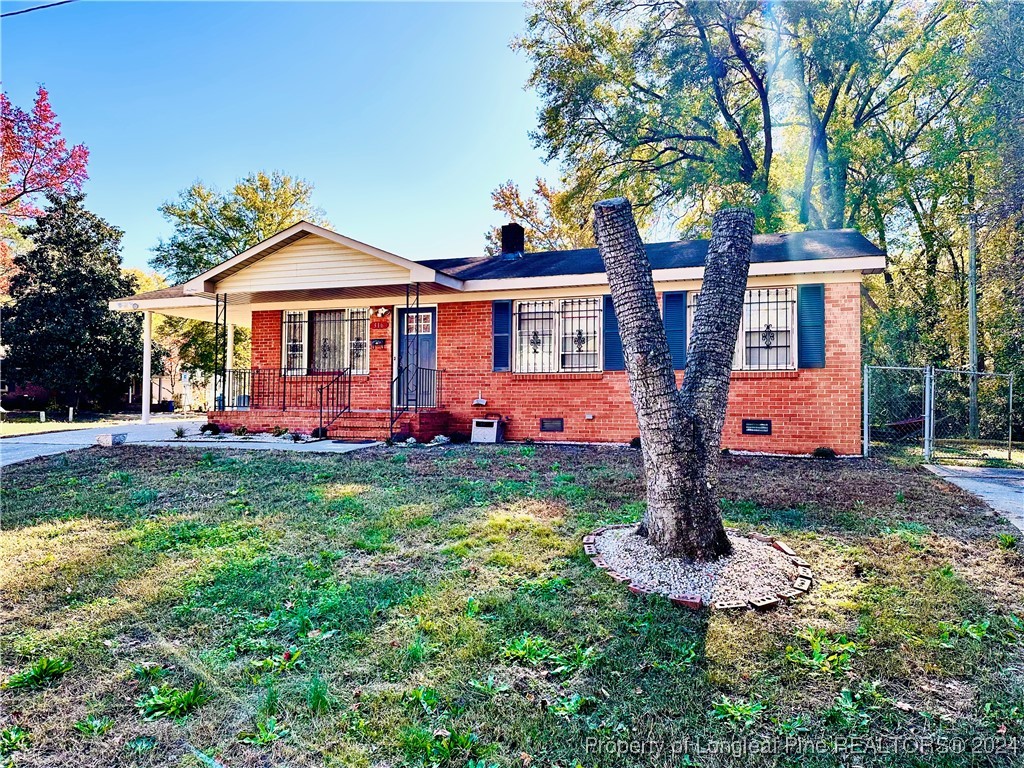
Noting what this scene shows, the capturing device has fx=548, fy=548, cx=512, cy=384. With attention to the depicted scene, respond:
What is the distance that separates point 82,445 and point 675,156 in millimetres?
17252

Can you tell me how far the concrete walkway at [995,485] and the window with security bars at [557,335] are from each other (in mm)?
5286

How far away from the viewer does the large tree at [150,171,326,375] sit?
23.2 metres

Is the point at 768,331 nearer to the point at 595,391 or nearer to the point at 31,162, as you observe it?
the point at 595,391

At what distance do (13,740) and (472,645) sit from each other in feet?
5.42

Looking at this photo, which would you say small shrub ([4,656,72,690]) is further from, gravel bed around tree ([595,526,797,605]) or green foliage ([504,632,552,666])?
gravel bed around tree ([595,526,797,605])

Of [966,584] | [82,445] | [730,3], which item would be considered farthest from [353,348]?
[730,3]

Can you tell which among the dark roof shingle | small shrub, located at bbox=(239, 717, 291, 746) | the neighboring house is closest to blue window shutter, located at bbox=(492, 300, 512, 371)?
the neighboring house

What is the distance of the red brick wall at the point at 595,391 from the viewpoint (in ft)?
28.7

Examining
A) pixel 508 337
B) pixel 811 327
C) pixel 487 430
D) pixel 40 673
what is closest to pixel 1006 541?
pixel 811 327

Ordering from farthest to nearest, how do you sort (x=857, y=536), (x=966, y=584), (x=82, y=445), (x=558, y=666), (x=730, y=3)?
(x=730, y=3)
(x=82, y=445)
(x=857, y=536)
(x=966, y=584)
(x=558, y=666)

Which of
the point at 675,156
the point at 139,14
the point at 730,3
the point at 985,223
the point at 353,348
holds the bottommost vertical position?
the point at 353,348

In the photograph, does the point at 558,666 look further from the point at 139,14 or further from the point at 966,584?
the point at 139,14

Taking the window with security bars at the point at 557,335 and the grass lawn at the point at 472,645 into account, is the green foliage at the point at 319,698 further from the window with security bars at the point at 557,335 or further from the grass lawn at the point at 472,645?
the window with security bars at the point at 557,335

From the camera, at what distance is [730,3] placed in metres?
15.4
